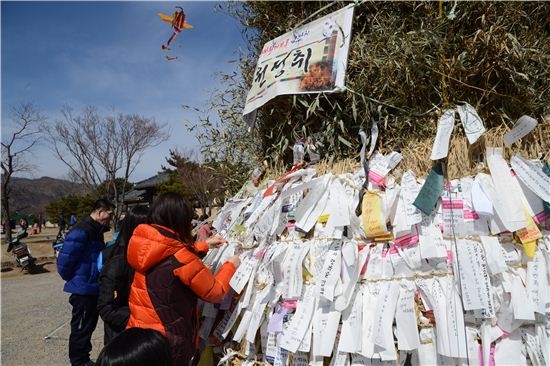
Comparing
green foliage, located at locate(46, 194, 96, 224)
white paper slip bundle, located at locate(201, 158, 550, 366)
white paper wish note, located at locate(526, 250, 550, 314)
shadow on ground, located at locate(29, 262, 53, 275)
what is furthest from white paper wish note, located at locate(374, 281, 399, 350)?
green foliage, located at locate(46, 194, 96, 224)

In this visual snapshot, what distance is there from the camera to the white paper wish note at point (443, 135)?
2002mm

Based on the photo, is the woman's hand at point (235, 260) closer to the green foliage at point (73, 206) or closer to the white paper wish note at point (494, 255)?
the white paper wish note at point (494, 255)

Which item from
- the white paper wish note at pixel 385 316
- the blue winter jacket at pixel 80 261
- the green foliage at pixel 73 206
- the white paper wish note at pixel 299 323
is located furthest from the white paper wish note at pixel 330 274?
the green foliage at pixel 73 206

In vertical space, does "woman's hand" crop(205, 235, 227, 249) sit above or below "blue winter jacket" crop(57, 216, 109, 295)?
above

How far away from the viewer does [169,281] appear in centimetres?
207

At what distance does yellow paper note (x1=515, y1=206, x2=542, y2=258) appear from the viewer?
188cm

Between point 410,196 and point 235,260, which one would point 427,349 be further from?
point 235,260

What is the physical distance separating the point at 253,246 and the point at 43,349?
167 inches

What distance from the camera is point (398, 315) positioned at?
1.91m

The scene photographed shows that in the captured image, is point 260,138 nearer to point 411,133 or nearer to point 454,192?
point 411,133


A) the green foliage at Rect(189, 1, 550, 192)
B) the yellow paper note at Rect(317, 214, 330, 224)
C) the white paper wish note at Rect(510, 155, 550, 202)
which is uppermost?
the green foliage at Rect(189, 1, 550, 192)

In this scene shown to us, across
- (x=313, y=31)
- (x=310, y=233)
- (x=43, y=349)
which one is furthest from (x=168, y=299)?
(x=43, y=349)

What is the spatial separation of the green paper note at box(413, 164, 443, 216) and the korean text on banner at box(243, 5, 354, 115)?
28.5 inches

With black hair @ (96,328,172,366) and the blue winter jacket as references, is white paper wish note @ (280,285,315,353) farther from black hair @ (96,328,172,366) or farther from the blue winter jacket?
the blue winter jacket
